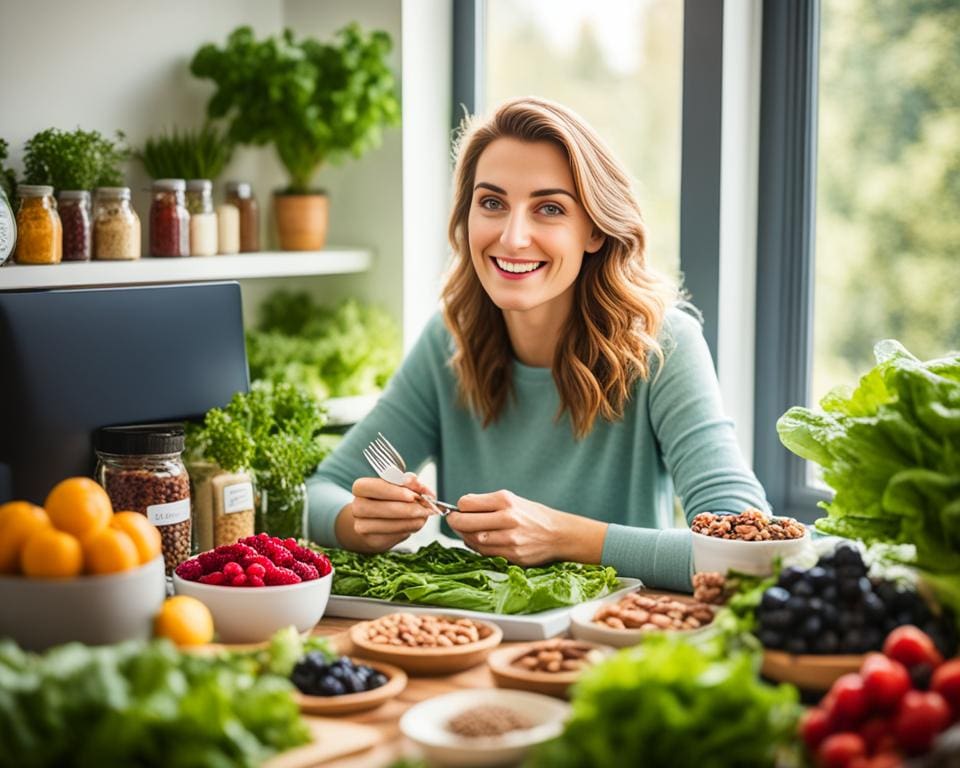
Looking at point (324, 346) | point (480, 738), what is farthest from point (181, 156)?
point (480, 738)

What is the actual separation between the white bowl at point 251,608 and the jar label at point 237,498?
0.52 meters

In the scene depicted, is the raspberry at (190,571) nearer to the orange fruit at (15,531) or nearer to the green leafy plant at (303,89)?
the orange fruit at (15,531)

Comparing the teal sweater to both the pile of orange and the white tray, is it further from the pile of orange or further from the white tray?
the pile of orange

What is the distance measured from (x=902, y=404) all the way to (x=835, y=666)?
40cm

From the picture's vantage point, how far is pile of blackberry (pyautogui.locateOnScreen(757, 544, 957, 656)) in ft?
4.68

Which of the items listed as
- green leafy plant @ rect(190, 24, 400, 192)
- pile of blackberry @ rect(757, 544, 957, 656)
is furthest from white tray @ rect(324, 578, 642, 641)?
green leafy plant @ rect(190, 24, 400, 192)

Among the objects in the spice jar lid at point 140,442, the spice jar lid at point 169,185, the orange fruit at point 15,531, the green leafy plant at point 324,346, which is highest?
the spice jar lid at point 169,185

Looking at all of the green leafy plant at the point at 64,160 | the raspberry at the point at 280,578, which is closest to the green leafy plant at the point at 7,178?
the green leafy plant at the point at 64,160

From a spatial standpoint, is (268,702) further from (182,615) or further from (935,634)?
(935,634)

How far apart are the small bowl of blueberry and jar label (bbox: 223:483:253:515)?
74 centimetres

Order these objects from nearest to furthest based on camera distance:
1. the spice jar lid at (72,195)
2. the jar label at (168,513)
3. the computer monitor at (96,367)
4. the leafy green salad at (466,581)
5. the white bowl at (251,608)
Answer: the white bowl at (251,608), the leafy green salad at (466,581), the jar label at (168,513), the computer monitor at (96,367), the spice jar lid at (72,195)

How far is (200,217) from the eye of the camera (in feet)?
9.65

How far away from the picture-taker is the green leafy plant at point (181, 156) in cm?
307

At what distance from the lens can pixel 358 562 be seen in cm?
205
